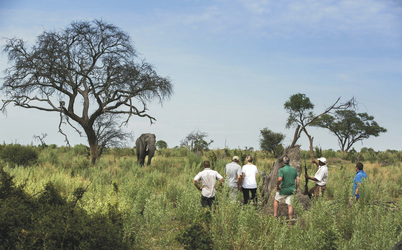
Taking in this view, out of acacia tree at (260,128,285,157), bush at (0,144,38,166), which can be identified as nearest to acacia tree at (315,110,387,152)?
acacia tree at (260,128,285,157)

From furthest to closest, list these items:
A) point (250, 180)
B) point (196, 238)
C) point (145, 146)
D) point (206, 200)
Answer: point (145, 146) < point (250, 180) < point (206, 200) < point (196, 238)

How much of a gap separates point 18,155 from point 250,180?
14.6 m

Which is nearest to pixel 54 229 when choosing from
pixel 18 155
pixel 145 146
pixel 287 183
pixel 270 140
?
pixel 287 183

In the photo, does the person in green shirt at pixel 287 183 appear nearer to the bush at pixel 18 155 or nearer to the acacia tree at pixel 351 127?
the bush at pixel 18 155

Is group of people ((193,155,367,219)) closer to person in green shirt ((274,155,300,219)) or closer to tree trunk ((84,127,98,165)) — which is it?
person in green shirt ((274,155,300,219))

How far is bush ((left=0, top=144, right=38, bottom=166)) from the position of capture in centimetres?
2003

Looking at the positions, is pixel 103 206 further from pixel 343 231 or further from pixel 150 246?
pixel 343 231

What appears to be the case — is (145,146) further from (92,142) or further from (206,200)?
(206,200)

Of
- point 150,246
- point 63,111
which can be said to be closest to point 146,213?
point 150,246

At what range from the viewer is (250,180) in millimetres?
10812

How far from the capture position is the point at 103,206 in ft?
24.6

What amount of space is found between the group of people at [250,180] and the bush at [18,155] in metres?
13.4

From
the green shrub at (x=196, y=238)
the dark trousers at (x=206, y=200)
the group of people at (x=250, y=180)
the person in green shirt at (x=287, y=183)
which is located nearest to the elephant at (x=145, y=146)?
the group of people at (x=250, y=180)

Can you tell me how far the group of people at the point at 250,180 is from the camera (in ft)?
31.4
